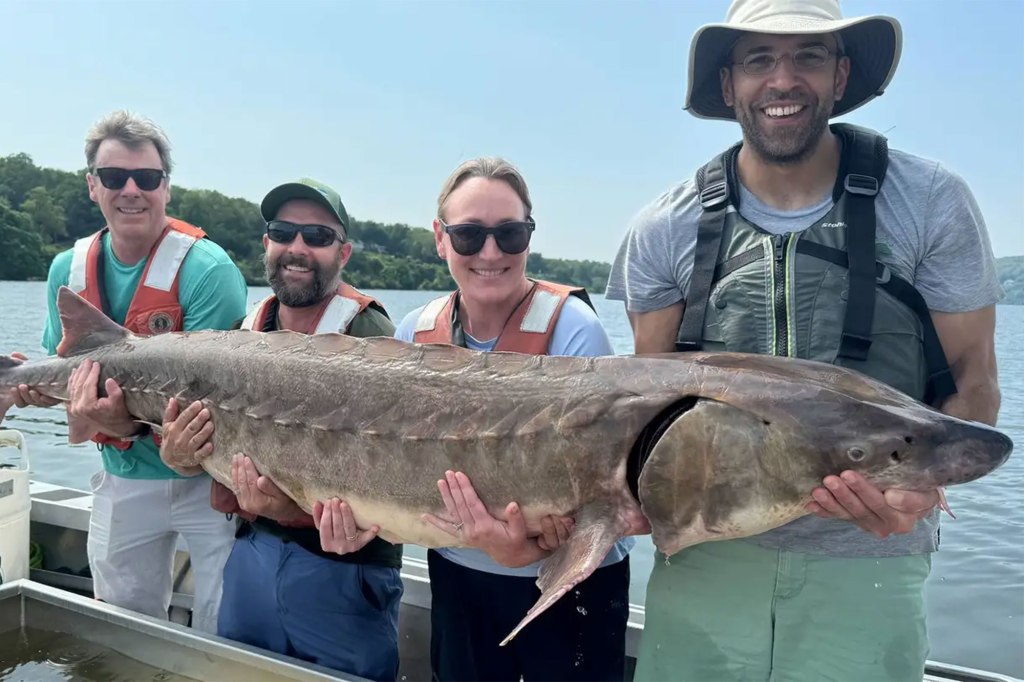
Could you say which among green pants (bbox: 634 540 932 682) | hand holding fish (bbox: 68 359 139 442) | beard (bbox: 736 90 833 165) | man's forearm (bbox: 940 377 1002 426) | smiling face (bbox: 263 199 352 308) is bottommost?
green pants (bbox: 634 540 932 682)

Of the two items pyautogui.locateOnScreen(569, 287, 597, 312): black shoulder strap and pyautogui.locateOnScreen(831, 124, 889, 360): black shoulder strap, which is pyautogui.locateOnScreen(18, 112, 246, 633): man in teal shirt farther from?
pyautogui.locateOnScreen(831, 124, 889, 360): black shoulder strap

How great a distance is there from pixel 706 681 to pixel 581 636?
1.84 feet

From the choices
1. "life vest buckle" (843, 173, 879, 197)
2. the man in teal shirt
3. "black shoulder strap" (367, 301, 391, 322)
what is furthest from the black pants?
"life vest buckle" (843, 173, 879, 197)

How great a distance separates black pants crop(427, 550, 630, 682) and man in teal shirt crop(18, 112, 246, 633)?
162cm

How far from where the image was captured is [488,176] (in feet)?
10.8

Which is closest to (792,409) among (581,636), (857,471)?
(857,471)

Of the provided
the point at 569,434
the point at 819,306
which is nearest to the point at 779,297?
the point at 819,306

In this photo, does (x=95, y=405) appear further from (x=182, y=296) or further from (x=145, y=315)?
(x=182, y=296)

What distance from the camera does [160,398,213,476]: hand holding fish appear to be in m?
3.43

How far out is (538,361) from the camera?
9.30 feet

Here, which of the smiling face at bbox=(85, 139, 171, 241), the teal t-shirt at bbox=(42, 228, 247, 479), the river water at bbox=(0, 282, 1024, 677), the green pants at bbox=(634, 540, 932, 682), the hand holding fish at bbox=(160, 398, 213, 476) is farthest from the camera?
the river water at bbox=(0, 282, 1024, 677)

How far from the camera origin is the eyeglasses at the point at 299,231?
387 centimetres

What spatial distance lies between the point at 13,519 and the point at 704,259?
4.64m

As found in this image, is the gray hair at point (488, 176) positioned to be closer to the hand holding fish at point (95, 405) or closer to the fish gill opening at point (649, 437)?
the fish gill opening at point (649, 437)
